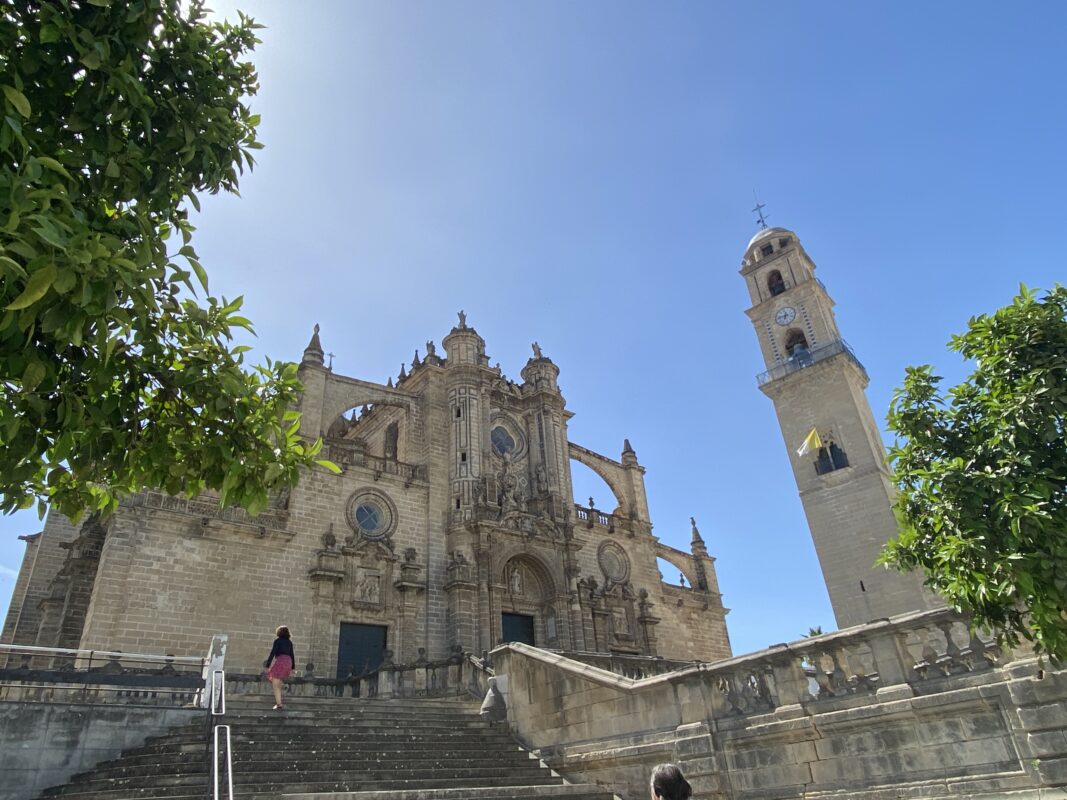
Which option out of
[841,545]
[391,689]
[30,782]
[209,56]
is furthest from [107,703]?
[841,545]

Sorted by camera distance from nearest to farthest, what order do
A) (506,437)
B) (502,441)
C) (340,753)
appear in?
(340,753), (502,441), (506,437)

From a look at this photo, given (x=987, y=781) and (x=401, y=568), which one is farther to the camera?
(x=401, y=568)

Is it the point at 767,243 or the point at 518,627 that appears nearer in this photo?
the point at 518,627

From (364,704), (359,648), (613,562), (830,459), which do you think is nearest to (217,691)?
(364,704)

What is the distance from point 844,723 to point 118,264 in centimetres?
850

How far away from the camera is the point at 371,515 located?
2216cm

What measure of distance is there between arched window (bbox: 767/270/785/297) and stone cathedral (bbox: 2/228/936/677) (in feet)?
4.49

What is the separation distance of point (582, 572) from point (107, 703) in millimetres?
17761

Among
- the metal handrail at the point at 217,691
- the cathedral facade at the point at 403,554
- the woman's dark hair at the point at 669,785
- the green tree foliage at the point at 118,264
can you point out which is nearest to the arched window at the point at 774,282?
the cathedral facade at the point at 403,554

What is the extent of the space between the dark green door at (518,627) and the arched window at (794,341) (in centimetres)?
1795

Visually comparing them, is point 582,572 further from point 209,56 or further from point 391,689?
point 209,56

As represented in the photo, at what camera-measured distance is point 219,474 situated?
5.06 m

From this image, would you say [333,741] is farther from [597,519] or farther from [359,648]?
[597,519]

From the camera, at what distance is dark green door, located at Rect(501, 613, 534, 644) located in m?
23.0
